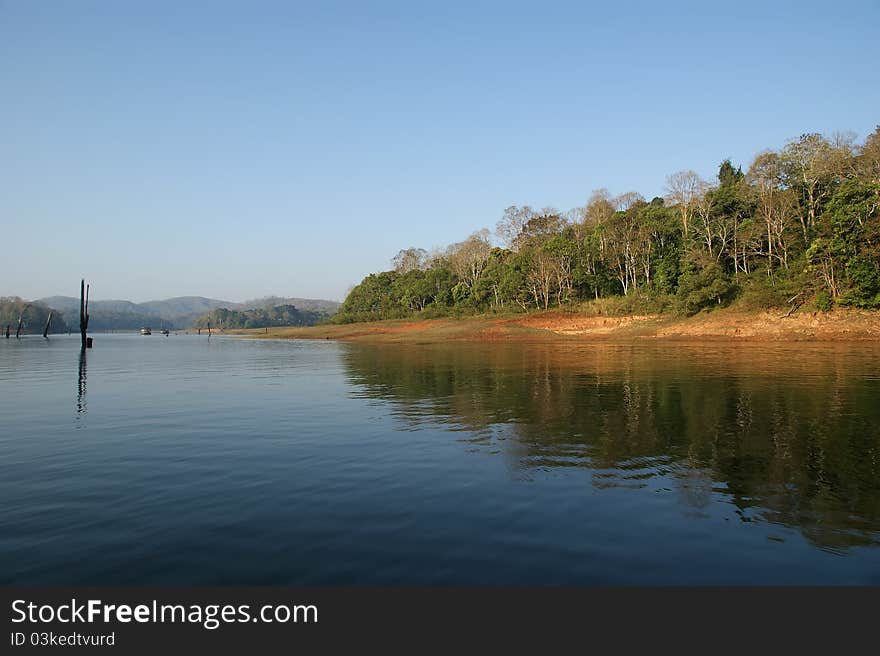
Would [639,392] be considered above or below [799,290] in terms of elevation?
below

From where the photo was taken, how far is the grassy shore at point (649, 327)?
2025 inches

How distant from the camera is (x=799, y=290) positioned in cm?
5725

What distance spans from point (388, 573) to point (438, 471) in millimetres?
4333

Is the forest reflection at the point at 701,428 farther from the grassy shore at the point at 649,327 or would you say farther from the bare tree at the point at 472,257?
the bare tree at the point at 472,257

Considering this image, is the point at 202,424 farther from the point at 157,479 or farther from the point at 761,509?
the point at 761,509

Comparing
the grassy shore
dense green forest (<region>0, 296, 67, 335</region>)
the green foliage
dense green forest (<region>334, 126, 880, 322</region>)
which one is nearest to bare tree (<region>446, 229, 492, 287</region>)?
dense green forest (<region>334, 126, 880, 322</region>)

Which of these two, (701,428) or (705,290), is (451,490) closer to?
(701,428)

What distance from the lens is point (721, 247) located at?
76938 mm

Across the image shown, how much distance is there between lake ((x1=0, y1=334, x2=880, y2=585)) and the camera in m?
6.00

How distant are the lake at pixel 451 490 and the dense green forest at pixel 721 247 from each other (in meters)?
44.6

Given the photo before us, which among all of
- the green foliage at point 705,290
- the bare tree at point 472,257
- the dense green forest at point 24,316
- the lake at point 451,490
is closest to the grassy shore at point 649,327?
the green foliage at point 705,290

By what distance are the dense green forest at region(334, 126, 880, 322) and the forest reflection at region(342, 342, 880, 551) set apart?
34108 mm

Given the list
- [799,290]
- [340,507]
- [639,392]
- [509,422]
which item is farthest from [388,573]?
[799,290]

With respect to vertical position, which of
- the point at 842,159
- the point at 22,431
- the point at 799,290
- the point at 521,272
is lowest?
the point at 22,431
